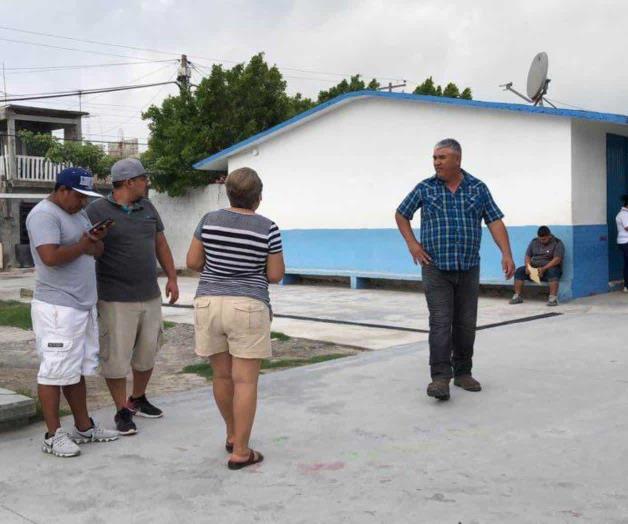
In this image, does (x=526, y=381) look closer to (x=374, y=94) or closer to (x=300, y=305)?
(x=300, y=305)

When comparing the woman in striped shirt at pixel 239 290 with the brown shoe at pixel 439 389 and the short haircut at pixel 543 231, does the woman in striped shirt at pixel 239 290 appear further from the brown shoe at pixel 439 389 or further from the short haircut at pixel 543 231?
the short haircut at pixel 543 231

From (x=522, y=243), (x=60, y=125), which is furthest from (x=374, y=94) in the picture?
(x=60, y=125)

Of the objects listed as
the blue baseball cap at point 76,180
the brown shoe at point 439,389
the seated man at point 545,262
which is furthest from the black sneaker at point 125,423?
the seated man at point 545,262

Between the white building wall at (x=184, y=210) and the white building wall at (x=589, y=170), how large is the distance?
1000cm

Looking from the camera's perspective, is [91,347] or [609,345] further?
[609,345]

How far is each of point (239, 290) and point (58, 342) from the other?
1.15 metres

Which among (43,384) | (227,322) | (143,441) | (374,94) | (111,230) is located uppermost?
(374,94)

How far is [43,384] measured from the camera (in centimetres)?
446

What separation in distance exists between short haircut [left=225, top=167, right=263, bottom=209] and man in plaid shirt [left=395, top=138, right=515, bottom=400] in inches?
65.5

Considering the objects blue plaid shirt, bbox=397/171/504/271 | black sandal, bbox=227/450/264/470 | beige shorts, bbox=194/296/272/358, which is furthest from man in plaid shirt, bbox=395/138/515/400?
beige shorts, bbox=194/296/272/358

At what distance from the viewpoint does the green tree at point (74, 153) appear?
2658 cm

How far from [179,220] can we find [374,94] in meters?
8.42

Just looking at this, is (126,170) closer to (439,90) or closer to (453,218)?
(453,218)

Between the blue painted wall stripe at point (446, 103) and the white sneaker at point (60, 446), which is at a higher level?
the blue painted wall stripe at point (446, 103)
